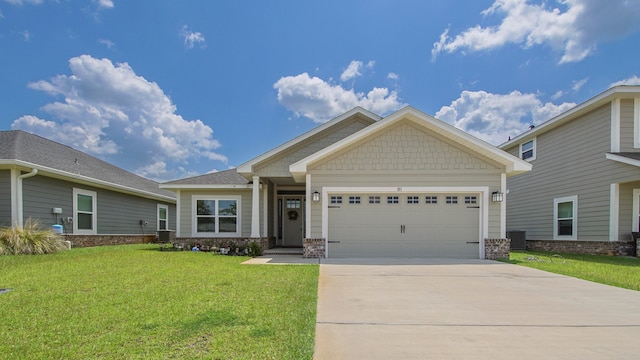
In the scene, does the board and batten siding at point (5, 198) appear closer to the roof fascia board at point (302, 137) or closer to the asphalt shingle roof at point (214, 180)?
the asphalt shingle roof at point (214, 180)

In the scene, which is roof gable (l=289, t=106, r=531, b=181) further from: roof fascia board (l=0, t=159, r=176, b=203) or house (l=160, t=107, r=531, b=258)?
roof fascia board (l=0, t=159, r=176, b=203)

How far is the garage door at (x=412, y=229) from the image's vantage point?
33.5 ft

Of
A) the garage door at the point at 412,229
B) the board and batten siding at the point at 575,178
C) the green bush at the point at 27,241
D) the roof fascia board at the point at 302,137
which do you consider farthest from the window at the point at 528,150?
the green bush at the point at 27,241

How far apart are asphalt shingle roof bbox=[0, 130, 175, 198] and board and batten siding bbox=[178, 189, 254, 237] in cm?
346

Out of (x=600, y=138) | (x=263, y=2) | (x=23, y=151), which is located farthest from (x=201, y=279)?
(x=600, y=138)

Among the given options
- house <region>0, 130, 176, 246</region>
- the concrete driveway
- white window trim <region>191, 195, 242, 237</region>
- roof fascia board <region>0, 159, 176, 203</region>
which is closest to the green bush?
house <region>0, 130, 176, 246</region>

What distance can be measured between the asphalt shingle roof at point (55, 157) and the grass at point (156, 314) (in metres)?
5.56

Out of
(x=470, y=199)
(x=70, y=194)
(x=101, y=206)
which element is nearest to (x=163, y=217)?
(x=101, y=206)

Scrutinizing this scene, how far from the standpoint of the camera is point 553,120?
1312 centimetres

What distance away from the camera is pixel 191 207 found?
13.5m

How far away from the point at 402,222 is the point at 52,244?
1074cm

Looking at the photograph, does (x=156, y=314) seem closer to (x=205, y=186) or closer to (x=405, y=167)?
(x=405, y=167)

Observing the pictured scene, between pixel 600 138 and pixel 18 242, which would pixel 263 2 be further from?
pixel 600 138

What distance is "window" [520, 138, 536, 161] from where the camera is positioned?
1496cm
